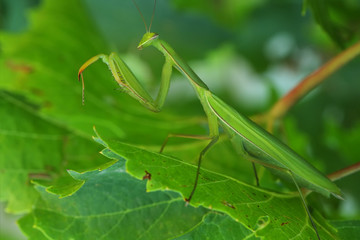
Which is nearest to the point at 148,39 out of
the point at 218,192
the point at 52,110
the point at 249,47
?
the point at 52,110

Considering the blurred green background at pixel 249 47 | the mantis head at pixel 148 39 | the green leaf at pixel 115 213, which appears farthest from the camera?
the blurred green background at pixel 249 47

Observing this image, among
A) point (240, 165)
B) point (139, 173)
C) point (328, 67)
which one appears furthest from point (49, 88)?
point (328, 67)

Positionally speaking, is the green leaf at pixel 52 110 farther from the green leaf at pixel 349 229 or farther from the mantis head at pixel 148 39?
the green leaf at pixel 349 229

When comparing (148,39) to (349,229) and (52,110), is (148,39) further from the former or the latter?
(349,229)

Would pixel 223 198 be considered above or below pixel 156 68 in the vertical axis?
below

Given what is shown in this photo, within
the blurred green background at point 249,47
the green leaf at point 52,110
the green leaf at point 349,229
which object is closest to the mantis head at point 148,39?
the green leaf at point 52,110

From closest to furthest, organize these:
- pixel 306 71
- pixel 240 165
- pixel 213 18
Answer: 1. pixel 240 165
2. pixel 213 18
3. pixel 306 71

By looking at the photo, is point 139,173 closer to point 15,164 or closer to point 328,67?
point 15,164

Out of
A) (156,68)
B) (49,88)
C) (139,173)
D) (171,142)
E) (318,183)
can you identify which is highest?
(156,68)
